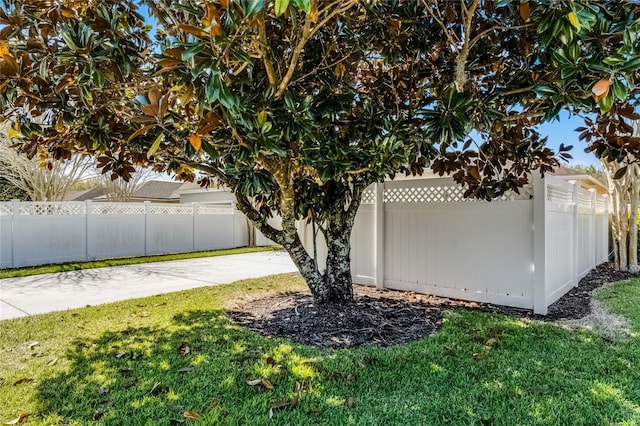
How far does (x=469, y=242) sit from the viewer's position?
5871 mm

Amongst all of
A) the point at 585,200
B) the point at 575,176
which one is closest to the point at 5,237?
the point at 585,200

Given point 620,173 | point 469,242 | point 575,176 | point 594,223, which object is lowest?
point 469,242

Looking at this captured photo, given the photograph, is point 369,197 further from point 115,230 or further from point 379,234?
point 115,230

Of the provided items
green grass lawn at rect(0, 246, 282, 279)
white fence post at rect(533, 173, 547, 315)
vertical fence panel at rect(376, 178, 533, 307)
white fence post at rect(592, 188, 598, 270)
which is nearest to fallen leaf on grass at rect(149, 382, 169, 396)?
vertical fence panel at rect(376, 178, 533, 307)

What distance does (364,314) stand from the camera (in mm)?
4973

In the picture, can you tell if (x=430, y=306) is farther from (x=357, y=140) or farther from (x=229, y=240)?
(x=229, y=240)

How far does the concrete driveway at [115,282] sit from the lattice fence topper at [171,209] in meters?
2.90

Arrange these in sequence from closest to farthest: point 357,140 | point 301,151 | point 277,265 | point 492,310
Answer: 1. point 301,151
2. point 357,140
3. point 492,310
4. point 277,265

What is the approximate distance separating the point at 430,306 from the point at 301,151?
3285 millimetres

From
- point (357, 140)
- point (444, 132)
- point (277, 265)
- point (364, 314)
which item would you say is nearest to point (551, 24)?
point (444, 132)

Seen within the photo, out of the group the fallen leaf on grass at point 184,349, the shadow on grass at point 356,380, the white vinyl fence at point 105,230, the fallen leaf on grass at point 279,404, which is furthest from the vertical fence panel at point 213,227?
the fallen leaf on grass at point 279,404

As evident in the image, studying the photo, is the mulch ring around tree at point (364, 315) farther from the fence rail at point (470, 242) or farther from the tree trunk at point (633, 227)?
the tree trunk at point (633, 227)

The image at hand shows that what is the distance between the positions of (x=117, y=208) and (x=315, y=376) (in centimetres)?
1163

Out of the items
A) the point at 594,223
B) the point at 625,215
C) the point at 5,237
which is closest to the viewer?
the point at 625,215
